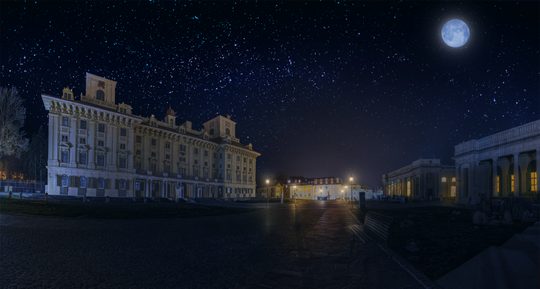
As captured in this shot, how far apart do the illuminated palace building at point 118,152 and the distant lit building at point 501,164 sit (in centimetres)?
5497

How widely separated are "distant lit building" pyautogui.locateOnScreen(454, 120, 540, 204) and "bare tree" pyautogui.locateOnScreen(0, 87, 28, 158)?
60163 mm

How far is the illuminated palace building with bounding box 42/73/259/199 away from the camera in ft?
168

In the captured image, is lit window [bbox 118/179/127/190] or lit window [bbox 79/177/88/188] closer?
lit window [bbox 79/177/88/188]

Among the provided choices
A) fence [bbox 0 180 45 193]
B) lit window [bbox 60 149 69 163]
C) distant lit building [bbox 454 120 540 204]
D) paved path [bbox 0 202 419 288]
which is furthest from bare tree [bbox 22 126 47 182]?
distant lit building [bbox 454 120 540 204]

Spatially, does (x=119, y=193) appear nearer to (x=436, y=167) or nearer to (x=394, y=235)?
(x=394, y=235)

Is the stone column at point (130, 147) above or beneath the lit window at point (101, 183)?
above

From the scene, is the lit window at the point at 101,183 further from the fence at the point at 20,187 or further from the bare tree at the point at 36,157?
the bare tree at the point at 36,157

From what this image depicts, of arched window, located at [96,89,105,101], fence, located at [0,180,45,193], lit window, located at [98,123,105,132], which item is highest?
arched window, located at [96,89,105,101]

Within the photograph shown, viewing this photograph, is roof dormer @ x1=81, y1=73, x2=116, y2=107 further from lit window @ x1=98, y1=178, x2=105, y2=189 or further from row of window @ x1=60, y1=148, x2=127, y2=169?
lit window @ x1=98, y1=178, x2=105, y2=189

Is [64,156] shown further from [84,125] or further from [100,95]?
[100,95]

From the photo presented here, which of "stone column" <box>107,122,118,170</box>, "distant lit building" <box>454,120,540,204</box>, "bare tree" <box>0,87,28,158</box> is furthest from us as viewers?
"stone column" <box>107,122,118,170</box>

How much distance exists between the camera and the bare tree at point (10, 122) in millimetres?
43438

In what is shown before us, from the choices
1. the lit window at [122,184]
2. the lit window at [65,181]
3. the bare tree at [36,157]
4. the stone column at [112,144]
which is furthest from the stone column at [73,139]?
the bare tree at [36,157]

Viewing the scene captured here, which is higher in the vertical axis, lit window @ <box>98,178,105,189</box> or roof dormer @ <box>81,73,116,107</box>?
roof dormer @ <box>81,73,116,107</box>
